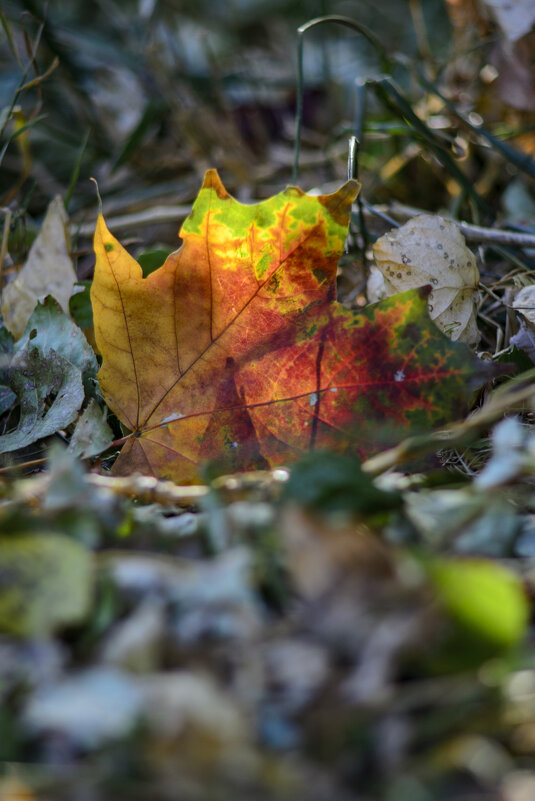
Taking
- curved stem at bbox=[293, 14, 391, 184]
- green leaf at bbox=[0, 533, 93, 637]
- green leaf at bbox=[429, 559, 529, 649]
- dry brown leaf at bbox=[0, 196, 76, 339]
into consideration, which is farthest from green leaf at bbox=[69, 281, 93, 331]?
green leaf at bbox=[429, 559, 529, 649]

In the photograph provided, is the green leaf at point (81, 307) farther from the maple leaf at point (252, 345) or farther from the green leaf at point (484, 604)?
the green leaf at point (484, 604)

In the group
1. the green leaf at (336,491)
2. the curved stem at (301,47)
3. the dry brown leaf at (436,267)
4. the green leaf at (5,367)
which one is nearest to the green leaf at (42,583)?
the green leaf at (336,491)

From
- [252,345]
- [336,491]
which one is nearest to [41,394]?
[252,345]

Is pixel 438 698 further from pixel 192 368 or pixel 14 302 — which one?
pixel 14 302

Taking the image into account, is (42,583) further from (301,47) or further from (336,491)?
(301,47)

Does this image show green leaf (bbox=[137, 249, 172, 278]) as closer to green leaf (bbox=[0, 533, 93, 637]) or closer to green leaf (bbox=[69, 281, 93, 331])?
green leaf (bbox=[69, 281, 93, 331])
